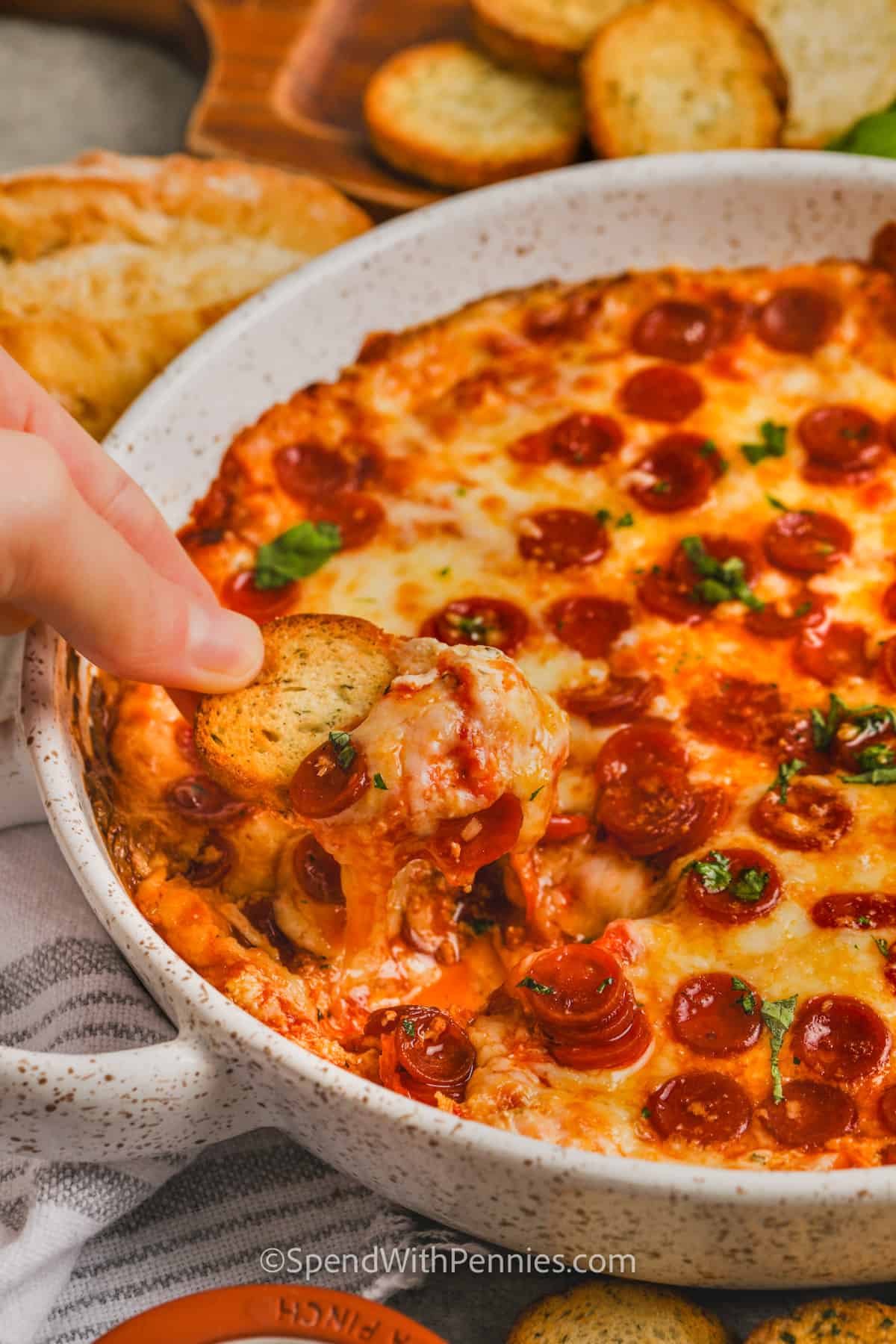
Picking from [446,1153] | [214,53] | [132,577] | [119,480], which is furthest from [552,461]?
[214,53]

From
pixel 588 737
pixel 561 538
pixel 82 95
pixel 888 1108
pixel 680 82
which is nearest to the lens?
pixel 888 1108

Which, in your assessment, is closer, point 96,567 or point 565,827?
point 96,567

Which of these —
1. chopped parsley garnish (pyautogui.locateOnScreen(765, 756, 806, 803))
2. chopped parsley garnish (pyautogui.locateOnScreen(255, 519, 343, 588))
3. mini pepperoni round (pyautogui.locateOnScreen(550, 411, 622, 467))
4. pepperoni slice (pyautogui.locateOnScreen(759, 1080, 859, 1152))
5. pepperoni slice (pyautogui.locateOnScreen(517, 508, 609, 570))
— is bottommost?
chopped parsley garnish (pyautogui.locateOnScreen(255, 519, 343, 588))

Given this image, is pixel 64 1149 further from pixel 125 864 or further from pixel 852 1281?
pixel 852 1281

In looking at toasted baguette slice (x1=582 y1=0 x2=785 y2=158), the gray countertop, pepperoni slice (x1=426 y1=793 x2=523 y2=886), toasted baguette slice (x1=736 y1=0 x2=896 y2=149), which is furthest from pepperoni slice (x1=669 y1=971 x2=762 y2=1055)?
the gray countertop

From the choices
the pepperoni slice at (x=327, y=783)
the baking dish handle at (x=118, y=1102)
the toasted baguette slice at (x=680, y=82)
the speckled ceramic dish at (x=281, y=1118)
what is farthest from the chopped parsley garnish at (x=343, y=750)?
the toasted baguette slice at (x=680, y=82)

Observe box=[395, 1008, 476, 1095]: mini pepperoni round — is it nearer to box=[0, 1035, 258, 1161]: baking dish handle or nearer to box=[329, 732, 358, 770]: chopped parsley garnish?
box=[0, 1035, 258, 1161]: baking dish handle

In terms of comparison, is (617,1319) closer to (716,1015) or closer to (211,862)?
(716,1015)

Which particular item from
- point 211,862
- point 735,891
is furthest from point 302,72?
point 735,891
